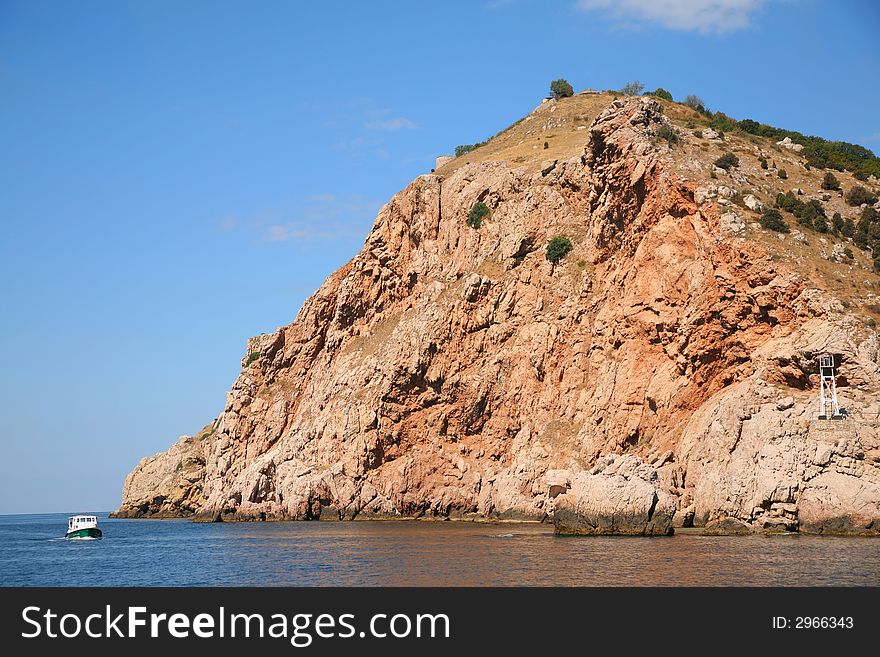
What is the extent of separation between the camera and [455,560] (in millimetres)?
38062

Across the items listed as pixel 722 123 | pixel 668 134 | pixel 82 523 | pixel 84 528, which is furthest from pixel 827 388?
pixel 82 523

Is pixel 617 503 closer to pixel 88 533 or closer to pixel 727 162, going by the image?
pixel 727 162

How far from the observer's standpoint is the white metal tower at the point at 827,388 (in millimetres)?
44625

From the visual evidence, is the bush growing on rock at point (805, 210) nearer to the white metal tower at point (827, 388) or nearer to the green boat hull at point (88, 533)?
the white metal tower at point (827, 388)

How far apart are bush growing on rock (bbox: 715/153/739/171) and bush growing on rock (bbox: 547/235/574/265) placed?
47.1 feet

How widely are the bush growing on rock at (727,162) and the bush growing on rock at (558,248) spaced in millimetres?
14341

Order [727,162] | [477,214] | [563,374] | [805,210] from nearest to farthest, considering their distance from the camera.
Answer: [805,210] → [727,162] → [563,374] → [477,214]

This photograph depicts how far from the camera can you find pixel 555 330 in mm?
68188

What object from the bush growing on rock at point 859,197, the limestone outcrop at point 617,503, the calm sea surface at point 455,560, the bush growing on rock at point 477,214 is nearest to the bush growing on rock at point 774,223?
the bush growing on rock at point 859,197

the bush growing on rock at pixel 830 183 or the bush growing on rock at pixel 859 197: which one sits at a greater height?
the bush growing on rock at pixel 830 183

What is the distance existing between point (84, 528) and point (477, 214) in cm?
4199

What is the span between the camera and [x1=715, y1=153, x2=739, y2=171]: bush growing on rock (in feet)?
201

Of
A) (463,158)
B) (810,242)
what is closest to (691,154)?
(810,242)
